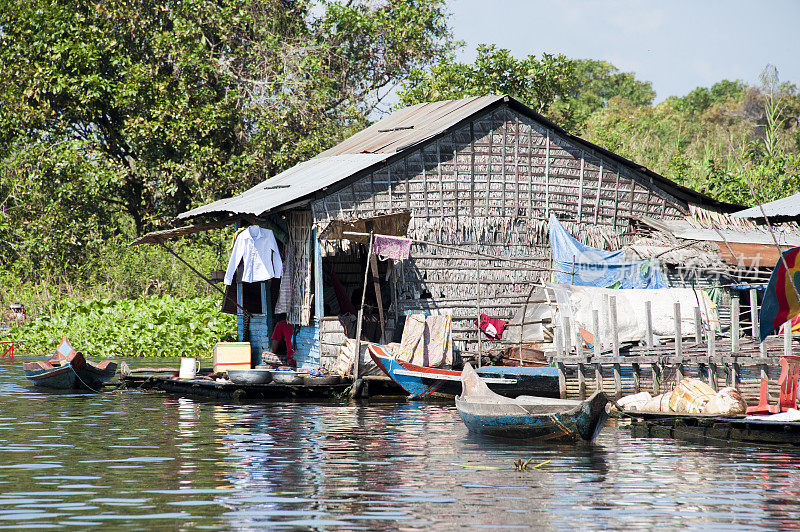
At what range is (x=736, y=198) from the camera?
2617 centimetres

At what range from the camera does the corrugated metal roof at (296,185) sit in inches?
667

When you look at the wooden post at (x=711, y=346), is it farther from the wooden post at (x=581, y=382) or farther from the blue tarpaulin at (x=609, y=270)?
the blue tarpaulin at (x=609, y=270)

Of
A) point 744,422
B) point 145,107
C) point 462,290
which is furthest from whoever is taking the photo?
point 145,107

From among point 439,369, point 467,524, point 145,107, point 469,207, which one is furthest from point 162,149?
point 467,524

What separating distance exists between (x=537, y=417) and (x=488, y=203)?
7.93 meters

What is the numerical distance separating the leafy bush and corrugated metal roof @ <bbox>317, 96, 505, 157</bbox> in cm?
Answer: 657

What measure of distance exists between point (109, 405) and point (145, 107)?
1502 centimetres

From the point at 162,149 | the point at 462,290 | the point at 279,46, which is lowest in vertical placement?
the point at 462,290

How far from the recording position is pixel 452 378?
1600cm

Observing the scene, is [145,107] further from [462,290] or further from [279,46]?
[462,290]

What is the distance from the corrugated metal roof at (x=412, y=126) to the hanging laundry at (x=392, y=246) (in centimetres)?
195

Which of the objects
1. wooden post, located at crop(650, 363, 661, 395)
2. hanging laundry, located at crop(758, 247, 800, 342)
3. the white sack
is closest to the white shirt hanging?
the white sack

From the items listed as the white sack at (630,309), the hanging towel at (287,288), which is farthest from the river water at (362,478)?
the hanging towel at (287,288)

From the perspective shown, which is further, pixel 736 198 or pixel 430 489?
pixel 736 198
